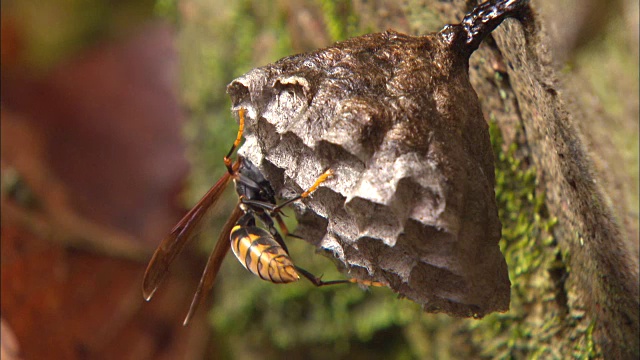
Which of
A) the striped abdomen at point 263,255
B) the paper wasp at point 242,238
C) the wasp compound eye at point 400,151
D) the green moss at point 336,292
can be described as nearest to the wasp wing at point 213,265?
the paper wasp at point 242,238

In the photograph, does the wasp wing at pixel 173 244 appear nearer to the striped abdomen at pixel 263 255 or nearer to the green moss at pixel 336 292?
the striped abdomen at pixel 263 255

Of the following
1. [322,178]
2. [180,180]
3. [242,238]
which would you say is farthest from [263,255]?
[180,180]

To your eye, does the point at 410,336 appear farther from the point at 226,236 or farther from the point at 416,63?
the point at 416,63

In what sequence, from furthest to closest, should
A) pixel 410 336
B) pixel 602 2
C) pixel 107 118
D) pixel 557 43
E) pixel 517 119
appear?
1. pixel 107 118
2. pixel 410 336
3. pixel 517 119
4. pixel 557 43
5. pixel 602 2

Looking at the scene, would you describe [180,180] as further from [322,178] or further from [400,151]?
[400,151]

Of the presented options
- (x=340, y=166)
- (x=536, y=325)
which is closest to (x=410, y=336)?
(x=536, y=325)

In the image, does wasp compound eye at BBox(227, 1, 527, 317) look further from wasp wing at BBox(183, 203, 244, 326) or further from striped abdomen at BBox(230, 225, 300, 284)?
wasp wing at BBox(183, 203, 244, 326)

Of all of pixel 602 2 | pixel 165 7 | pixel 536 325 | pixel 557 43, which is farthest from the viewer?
pixel 165 7
